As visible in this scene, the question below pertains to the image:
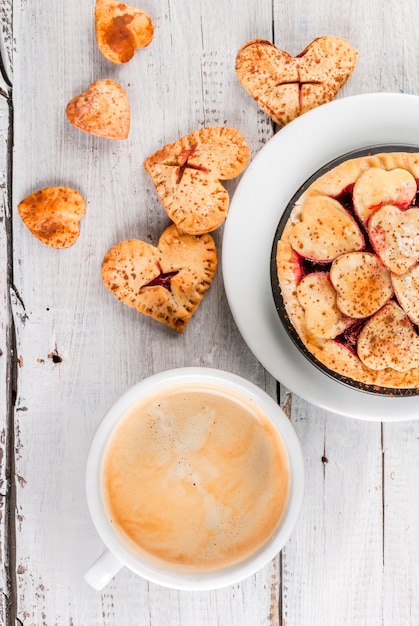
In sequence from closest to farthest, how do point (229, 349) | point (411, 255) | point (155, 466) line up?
point (411, 255)
point (155, 466)
point (229, 349)

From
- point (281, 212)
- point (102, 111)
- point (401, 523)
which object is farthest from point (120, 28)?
point (401, 523)

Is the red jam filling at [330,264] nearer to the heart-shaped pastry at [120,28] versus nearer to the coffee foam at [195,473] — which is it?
the coffee foam at [195,473]

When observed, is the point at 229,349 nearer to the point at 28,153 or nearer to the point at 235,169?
the point at 235,169

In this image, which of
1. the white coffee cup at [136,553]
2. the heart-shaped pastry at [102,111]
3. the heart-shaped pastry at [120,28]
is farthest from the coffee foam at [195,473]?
the heart-shaped pastry at [120,28]

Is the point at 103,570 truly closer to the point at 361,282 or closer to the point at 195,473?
the point at 195,473

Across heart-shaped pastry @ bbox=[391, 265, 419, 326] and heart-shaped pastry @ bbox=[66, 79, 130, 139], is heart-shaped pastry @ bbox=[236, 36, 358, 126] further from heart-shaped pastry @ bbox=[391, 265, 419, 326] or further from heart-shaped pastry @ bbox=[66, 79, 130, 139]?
heart-shaped pastry @ bbox=[391, 265, 419, 326]

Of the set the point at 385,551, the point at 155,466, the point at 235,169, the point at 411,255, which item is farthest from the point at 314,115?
the point at 385,551
